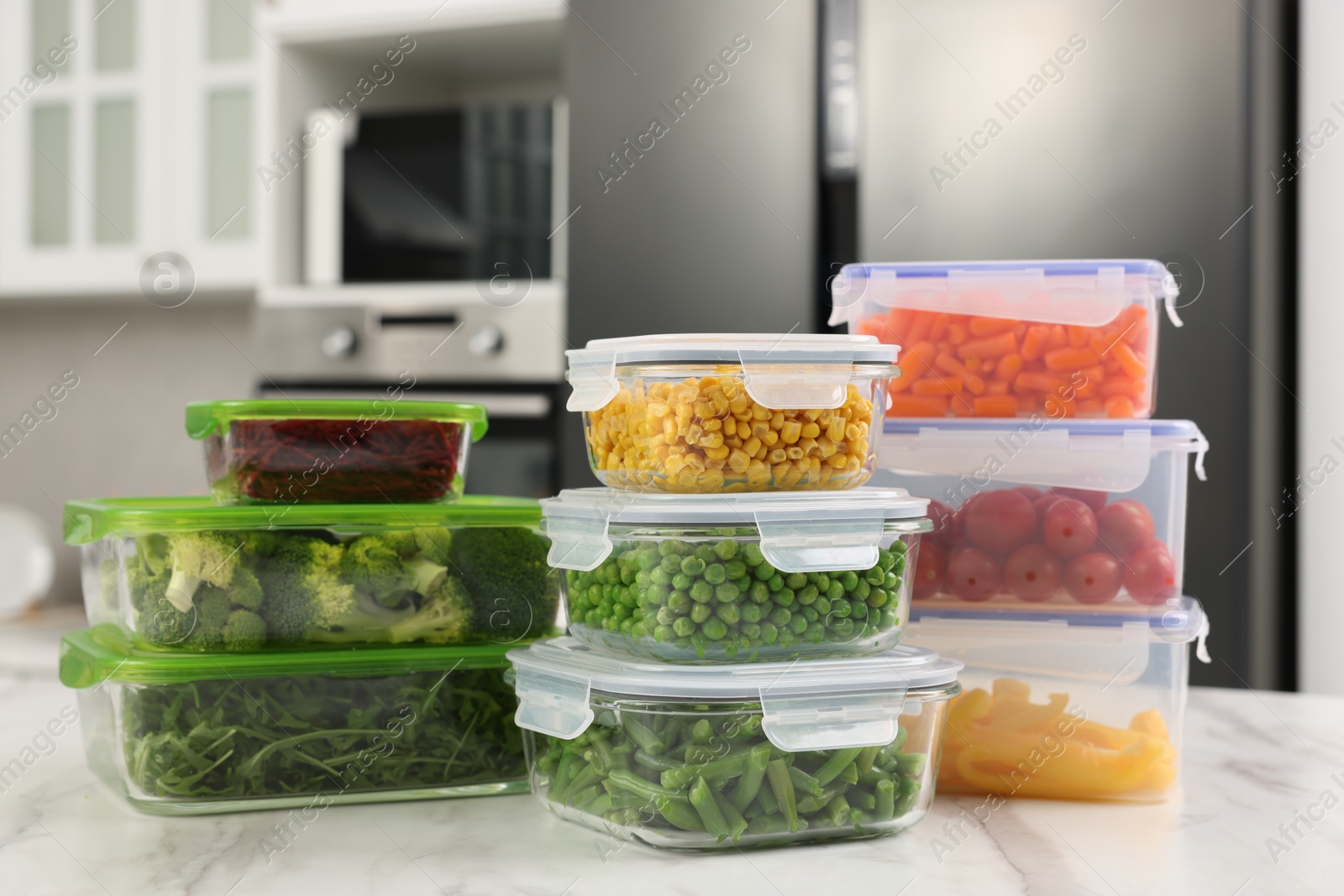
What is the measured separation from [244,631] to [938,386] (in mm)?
511

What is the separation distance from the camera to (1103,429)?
87 centimetres

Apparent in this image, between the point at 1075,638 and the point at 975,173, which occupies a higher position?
the point at 975,173

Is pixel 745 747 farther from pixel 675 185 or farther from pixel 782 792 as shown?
pixel 675 185

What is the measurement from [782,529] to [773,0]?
4.64 ft

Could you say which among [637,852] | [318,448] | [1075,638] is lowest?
[637,852]

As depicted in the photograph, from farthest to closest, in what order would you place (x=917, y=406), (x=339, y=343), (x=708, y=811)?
(x=339, y=343) < (x=917, y=406) < (x=708, y=811)

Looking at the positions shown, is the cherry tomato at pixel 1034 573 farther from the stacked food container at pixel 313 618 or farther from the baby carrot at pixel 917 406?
the stacked food container at pixel 313 618

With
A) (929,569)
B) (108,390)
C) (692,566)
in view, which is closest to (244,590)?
(692,566)

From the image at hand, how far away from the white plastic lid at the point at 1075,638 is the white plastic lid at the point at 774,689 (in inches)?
3.2

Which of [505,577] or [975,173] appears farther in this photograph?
[975,173]

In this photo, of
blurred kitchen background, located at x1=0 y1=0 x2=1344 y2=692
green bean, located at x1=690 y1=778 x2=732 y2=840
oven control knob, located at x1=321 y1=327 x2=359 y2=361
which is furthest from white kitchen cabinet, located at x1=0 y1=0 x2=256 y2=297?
green bean, located at x1=690 y1=778 x2=732 y2=840

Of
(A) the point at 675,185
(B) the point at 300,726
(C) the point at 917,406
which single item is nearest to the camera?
(B) the point at 300,726

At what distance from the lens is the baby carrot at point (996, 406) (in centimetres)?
88

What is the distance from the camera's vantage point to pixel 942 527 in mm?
873
